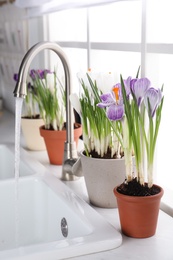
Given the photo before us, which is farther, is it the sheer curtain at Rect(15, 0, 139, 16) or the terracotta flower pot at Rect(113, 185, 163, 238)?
the sheer curtain at Rect(15, 0, 139, 16)

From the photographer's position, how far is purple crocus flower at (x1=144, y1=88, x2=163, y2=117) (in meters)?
0.92

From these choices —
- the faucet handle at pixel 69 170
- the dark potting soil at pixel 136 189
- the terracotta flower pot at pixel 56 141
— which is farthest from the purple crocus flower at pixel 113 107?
the terracotta flower pot at pixel 56 141

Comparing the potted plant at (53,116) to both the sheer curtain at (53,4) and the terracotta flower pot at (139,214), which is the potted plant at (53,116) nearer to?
the sheer curtain at (53,4)

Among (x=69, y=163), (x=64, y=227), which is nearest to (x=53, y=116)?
(x=69, y=163)

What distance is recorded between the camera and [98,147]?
3.87 ft

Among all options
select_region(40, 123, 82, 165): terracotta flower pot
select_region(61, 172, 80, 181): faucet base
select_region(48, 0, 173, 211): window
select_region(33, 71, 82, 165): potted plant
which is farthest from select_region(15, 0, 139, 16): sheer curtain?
select_region(61, 172, 80, 181): faucet base

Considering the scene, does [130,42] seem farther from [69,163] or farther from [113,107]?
[113,107]

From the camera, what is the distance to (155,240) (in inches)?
38.7

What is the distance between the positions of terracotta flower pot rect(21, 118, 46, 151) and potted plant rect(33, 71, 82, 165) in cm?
9

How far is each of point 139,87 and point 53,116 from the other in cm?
71

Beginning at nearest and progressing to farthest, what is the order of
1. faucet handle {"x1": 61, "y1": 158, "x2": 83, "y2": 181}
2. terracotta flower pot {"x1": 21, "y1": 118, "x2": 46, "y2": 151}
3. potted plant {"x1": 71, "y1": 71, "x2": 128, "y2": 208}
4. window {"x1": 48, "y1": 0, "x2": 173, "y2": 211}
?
potted plant {"x1": 71, "y1": 71, "x2": 128, "y2": 208}, window {"x1": 48, "y1": 0, "x2": 173, "y2": 211}, faucet handle {"x1": 61, "y1": 158, "x2": 83, "y2": 181}, terracotta flower pot {"x1": 21, "y1": 118, "x2": 46, "y2": 151}

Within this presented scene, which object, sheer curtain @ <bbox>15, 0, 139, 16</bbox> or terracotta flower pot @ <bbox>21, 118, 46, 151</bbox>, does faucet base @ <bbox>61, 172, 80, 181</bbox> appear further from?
sheer curtain @ <bbox>15, 0, 139, 16</bbox>

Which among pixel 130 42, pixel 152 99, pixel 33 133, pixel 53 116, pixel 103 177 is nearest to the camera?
pixel 152 99

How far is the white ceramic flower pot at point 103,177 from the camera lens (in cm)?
112
